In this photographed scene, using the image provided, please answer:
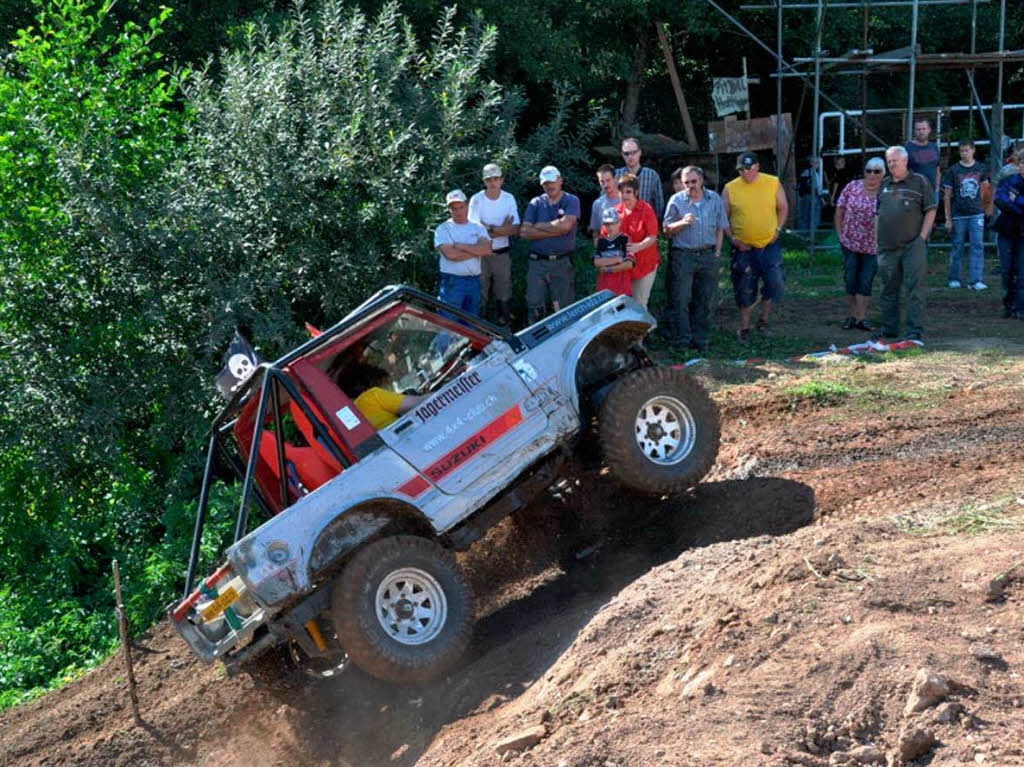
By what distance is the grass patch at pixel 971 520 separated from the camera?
6500 mm

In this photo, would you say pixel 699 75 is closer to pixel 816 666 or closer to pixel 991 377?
pixel 991 377

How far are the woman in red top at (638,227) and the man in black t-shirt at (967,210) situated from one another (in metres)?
5.34

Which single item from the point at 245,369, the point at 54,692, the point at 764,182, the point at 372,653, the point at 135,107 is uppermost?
the point at 135,107

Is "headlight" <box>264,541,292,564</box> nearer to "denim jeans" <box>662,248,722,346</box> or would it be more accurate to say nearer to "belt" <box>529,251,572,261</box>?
"belt" <box>529,251,572,261</box>

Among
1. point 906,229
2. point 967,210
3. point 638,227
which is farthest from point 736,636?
point 967,210

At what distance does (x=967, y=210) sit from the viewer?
15.4m

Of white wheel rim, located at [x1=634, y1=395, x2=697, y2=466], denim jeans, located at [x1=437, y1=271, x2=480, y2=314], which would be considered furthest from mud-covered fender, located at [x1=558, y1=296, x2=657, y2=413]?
denim jeans, located at [x1=437, y1=271, x2=480, y2=314]

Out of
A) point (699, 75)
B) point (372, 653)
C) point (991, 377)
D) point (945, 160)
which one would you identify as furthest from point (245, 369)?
point (699, 75)

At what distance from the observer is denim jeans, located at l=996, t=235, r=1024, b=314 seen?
13617 millimetres

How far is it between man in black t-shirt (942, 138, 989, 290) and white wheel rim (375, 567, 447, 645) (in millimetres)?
10797

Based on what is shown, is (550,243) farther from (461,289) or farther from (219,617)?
(219,617)

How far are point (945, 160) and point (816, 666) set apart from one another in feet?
61.0

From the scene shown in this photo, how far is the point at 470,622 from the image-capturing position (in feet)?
23.4

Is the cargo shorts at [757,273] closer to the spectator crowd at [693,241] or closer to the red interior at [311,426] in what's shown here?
the spectator crowd at [693,241]
